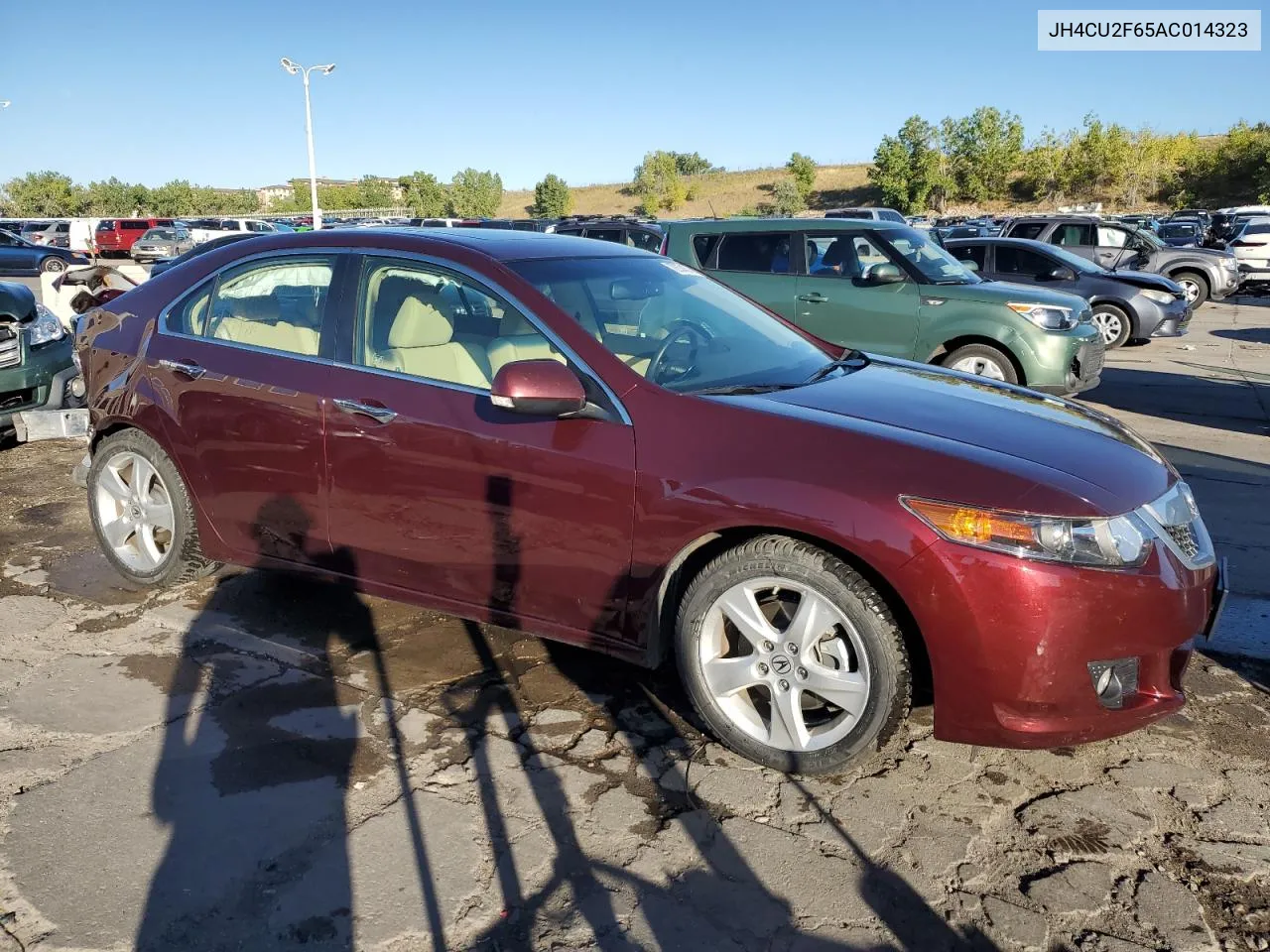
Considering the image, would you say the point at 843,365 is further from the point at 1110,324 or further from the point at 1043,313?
the point at 1110,324

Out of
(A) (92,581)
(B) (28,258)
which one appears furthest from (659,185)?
(A) (92,581)

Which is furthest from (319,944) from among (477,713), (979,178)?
(979,178)

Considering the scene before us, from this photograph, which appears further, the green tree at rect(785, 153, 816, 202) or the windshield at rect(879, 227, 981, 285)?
the green tree at rect(785, 153, 816, 202)

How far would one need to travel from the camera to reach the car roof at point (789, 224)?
30.9 ft

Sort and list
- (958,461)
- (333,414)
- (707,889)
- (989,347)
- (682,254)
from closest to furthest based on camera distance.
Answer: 1. (707,889)
2. (958,461)
3. (333,414)
4. (989,347)
5. (682,254)

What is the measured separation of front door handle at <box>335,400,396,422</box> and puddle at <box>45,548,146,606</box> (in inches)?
66.3

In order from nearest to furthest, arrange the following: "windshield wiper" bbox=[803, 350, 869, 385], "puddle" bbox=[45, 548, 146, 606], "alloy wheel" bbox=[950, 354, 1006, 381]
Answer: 1. "windshield wiper" bbox=[803, 350, 869, 385]
2. "puddle" bbox=[45, 548, 146, 606]
3. "alloy wheel" bbox=[950, 354, 1006, 381]

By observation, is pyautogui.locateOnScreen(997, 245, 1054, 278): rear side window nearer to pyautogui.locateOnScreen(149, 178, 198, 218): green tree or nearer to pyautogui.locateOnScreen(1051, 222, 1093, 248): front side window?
pyautogui.locateOnScreen(1051, 222, 1093, 248): front side window

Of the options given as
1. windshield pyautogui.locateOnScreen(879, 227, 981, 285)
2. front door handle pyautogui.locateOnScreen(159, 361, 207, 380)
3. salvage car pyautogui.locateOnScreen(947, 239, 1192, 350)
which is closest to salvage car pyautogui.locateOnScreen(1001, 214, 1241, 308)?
salvage car pyautogui.locateOnScreen(947, 239, 1192, 350)

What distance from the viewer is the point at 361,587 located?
3996 mm

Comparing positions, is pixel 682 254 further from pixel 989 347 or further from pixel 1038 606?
pixel 1038 606

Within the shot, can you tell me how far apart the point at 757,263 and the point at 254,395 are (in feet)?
21.1

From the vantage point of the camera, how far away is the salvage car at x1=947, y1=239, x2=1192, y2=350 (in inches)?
531

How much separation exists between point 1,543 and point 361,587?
2793 mm
